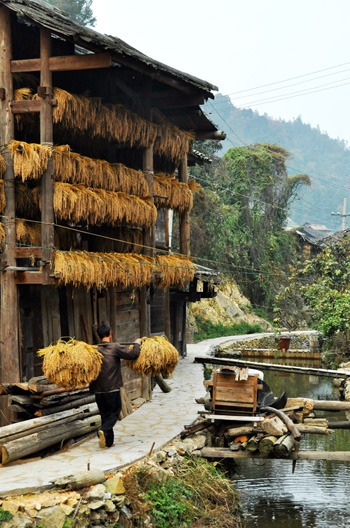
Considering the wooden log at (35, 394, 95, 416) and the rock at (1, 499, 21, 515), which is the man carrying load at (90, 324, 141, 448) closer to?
the wooden log at (35, 394, 95, 416)

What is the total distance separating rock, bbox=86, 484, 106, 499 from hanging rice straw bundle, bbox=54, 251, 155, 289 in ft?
13.0

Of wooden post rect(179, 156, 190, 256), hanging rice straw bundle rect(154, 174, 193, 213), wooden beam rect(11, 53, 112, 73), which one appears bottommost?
wooden post rect(179, 156, 190, 256)

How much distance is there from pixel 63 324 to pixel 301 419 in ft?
16.2

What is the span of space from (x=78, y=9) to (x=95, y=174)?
1534 inches

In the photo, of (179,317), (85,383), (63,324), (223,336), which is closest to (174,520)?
(85,383)

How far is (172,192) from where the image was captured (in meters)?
15.4

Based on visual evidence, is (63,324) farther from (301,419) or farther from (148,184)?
(301,419)

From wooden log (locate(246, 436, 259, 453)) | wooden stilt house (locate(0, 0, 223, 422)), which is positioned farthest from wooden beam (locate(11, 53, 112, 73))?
wooden log (locate(246, 436, 259, 453))

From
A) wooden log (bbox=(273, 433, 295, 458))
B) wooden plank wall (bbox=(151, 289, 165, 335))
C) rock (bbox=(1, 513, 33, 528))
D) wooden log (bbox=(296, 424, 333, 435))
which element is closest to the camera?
rock (bbox=(1, 513, 33, 528))

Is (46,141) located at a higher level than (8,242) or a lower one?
higher

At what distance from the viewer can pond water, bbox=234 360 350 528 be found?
34.0 ft

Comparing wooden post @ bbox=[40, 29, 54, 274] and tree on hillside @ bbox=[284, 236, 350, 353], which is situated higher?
wooden post @ bbox=[40, 29, 54, 274]

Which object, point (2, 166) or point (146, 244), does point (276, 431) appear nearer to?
point (146, 244)

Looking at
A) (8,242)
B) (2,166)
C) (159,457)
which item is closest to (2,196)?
(2,166)
